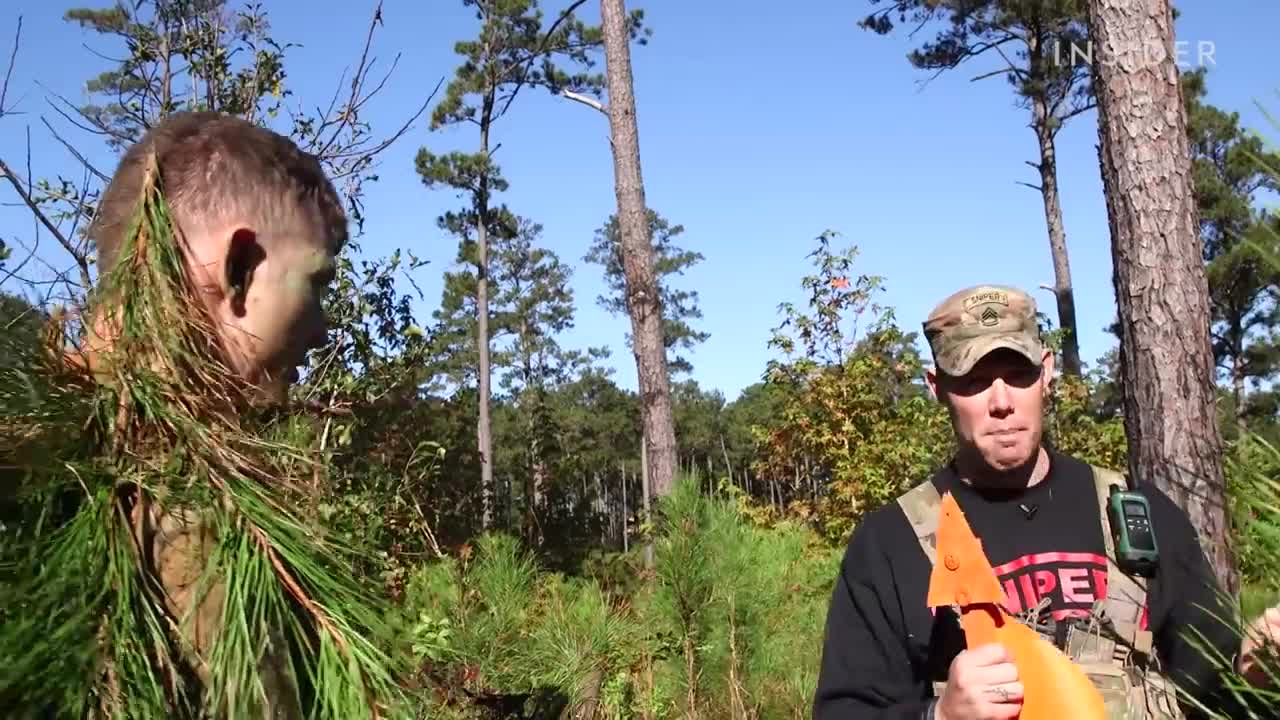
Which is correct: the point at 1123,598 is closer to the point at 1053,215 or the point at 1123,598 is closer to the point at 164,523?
the point at 164,523

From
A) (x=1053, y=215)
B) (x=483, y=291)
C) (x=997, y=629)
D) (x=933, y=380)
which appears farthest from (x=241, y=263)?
(x=483, y=291)

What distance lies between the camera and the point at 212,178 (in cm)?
79

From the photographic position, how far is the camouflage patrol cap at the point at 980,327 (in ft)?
7.50

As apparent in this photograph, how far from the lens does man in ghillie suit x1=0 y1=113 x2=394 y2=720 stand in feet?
1.86

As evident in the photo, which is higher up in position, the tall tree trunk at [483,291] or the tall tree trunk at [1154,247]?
the tall tree trunk at [483,291]

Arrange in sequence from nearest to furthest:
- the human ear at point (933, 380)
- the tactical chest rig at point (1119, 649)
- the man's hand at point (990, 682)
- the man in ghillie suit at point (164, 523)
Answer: the man in ghillie suit at point (164, 523), the man's hand at point (990, 682), the tactical chest rig at point (1119, 649), the human ear at point (933, 380)

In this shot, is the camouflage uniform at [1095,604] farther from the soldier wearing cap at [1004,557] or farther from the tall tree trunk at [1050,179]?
the tall tree trunk at [1050,179]

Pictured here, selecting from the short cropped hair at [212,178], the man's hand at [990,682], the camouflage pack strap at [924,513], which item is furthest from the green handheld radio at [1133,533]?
the short cropped hair at [212,178]

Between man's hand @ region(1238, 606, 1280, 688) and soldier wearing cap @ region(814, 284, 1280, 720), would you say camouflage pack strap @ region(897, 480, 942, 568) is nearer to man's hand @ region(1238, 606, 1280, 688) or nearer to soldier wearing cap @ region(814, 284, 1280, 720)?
soldier wearing cap @ region(814, 284, 1280, 720)

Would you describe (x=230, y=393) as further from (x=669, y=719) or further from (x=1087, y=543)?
→ (x=669, y=719)

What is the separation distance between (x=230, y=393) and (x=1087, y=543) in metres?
1.93

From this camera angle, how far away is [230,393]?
0.72 metres

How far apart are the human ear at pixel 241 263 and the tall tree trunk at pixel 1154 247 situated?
12.5 feet

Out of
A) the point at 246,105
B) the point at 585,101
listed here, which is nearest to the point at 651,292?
the point at 585,101
